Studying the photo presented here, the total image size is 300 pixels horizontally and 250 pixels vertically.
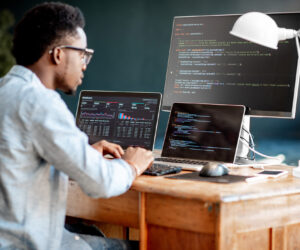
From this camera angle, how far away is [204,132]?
5.85ft

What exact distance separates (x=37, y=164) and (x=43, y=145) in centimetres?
8

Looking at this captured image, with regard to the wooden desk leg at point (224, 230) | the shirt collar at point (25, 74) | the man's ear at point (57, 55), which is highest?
the man's ear at point (57, 55)

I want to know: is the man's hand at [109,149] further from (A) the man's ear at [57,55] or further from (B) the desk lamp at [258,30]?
(B) the desk lamp at [258,30]

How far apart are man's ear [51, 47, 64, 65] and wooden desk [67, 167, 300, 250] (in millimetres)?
434

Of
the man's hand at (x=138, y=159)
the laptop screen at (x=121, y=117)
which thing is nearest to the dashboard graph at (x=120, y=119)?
the laptop screen at (x=121, y=117)

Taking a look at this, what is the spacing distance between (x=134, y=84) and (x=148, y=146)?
3181 mm

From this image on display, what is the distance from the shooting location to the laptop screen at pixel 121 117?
190cm

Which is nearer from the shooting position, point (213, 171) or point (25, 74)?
point (25, 74)

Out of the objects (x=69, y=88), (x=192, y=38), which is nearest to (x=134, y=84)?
(x=192, y=38)

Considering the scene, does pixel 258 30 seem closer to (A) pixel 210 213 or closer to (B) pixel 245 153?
(B) pixel 245 153

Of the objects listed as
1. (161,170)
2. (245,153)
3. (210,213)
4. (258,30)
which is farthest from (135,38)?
(210,213)

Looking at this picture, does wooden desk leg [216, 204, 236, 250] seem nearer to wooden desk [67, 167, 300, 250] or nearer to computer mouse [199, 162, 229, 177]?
wooden desk [67, 167, 300, 250]

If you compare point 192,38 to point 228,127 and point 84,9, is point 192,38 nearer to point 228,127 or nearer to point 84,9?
point 228,127

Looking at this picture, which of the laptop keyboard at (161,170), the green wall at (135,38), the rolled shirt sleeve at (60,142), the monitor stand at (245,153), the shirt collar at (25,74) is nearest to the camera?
the rolled shirt sleeve at (60,142)
